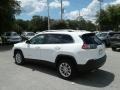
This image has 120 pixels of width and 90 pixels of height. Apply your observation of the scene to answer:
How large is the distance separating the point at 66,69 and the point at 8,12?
56.7 feet

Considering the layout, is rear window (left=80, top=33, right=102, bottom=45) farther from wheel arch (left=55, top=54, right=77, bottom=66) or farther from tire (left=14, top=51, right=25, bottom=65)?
tire (left=14, top=51, right=25, bottom=65)

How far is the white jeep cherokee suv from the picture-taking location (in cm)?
744

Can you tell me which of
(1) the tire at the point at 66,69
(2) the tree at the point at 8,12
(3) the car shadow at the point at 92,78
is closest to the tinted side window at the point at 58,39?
(1) the tire at the point at 66,69

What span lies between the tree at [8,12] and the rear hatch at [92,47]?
16.5m

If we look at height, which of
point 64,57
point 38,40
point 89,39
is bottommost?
point 64,57

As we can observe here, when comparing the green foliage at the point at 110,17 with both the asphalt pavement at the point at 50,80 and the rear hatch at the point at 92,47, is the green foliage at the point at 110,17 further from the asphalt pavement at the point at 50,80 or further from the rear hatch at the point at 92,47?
the rear hatch at the point at 92,47

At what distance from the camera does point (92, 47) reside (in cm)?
757

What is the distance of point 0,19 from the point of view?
75.9 ft

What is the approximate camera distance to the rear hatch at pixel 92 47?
744 cm

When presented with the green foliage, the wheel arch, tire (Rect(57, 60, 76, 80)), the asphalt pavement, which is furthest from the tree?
the green foliage

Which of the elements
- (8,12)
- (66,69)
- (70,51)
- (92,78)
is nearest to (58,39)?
(70,51)

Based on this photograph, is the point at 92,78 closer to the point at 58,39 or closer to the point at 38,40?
the point at 58,39

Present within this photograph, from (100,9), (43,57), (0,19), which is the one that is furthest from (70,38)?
(100,9)

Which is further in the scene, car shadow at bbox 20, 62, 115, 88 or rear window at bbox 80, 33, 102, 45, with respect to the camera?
rear window at bbox 80, 33, 102, 45
